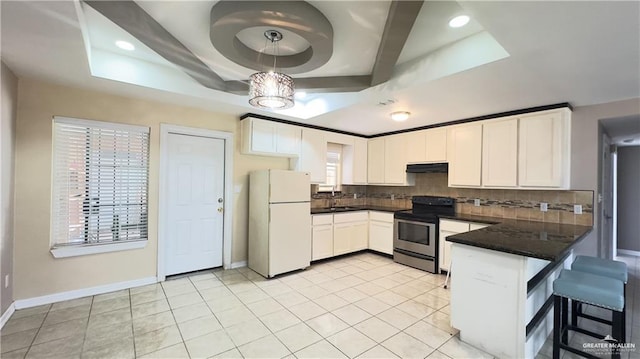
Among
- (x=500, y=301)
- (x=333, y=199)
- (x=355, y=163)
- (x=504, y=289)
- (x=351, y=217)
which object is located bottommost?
(x=500, y=301)

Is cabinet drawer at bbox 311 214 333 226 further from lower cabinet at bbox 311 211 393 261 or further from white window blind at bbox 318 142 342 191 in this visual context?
white window blind at bbox 318 142 342 191

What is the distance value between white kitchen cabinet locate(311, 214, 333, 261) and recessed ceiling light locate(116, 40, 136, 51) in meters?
3.07

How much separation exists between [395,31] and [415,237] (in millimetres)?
3196

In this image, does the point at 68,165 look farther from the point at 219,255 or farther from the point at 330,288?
the point at 330,288

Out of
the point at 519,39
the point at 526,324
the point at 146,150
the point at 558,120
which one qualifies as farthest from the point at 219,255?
the point at 558,120

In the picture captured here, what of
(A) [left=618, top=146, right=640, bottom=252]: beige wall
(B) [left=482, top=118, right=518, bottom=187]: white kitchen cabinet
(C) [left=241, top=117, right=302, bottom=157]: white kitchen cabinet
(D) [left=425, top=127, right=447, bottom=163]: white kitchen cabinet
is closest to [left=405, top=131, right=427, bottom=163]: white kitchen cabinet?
(D) [left=425, top=127, right=447, bottom=163]: white kitchen cabinet

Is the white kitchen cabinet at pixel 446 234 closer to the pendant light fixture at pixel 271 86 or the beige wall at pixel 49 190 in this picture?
the pendant light fixture at pixel 271 86

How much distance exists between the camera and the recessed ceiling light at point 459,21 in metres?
1.97

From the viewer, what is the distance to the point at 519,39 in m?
1.86

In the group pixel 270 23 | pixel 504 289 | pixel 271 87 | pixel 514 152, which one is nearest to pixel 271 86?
pixel 271 87

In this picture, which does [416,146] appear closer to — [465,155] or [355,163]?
[465,155]

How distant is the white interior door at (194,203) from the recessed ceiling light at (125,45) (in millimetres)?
1231

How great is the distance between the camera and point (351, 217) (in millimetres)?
4832

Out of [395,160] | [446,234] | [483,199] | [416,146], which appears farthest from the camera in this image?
[395,160]
